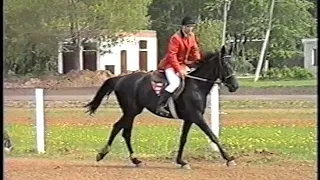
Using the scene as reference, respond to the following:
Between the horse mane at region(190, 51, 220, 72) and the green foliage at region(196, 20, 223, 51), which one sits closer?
the horse mane at region(190, 51, 220, 72)

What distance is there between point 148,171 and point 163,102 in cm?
96

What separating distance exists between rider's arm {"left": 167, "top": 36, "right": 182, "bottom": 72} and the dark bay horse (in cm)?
35

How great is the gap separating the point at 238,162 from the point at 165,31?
42.9m

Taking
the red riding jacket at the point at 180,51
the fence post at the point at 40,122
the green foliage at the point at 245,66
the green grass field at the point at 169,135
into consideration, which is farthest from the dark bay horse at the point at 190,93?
the green foliage at the point at 245,66

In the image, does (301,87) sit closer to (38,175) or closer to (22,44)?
(22,44)

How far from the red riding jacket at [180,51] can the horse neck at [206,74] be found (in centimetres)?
17

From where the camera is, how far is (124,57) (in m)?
49.5

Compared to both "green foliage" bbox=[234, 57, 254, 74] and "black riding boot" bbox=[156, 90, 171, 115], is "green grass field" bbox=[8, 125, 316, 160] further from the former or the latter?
"green foliage" bbox=[234, 57, 254, 74]

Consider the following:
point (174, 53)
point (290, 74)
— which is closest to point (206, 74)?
point (174, 53)

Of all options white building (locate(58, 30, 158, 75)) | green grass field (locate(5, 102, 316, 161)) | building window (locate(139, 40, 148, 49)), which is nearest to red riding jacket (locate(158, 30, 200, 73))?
green grass field (locate(5, 102, 316, 161))

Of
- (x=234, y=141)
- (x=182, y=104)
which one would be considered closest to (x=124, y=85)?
(x=182, y=104)

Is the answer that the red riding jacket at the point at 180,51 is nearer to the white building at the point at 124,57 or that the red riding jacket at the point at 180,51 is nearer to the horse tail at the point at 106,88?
the horse tail at the point at 106,88

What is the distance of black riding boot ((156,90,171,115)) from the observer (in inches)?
446

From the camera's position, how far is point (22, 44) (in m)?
41.1
